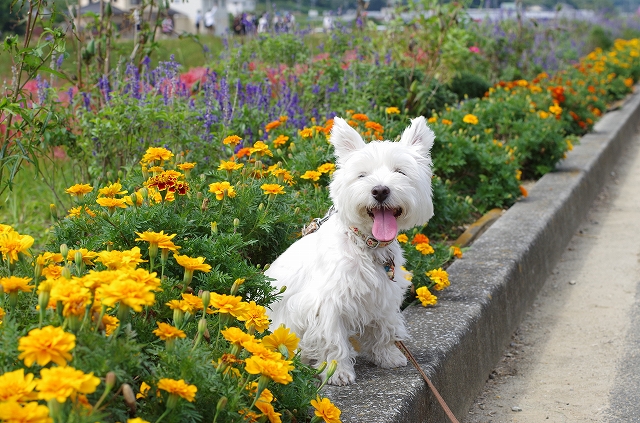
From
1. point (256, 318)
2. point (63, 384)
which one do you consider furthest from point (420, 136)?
point (63, 384)

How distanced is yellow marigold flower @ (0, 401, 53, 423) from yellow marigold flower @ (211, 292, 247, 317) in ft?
2.08

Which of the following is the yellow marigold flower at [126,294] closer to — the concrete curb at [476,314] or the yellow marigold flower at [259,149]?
the concrete curb at [476,314]

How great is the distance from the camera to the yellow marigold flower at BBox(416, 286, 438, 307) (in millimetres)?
3805

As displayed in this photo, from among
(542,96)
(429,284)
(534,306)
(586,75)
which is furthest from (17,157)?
(586,75)

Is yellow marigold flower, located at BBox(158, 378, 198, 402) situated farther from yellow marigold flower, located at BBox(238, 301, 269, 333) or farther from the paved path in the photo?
the paved path

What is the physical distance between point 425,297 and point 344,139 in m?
1.07

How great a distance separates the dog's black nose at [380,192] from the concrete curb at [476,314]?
0.67m

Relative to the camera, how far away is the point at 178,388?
1772 millimetres

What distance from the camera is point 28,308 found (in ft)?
7.18

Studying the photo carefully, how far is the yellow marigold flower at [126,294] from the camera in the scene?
170 cm

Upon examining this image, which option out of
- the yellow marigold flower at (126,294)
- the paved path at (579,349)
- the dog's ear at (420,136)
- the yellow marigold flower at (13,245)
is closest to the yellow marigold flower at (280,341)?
the yellow marigold flower at (126,294)

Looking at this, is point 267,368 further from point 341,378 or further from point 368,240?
point 368,240

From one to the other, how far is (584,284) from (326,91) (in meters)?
2.50

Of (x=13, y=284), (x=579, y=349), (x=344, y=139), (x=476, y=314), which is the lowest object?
(x=579, y=349)
